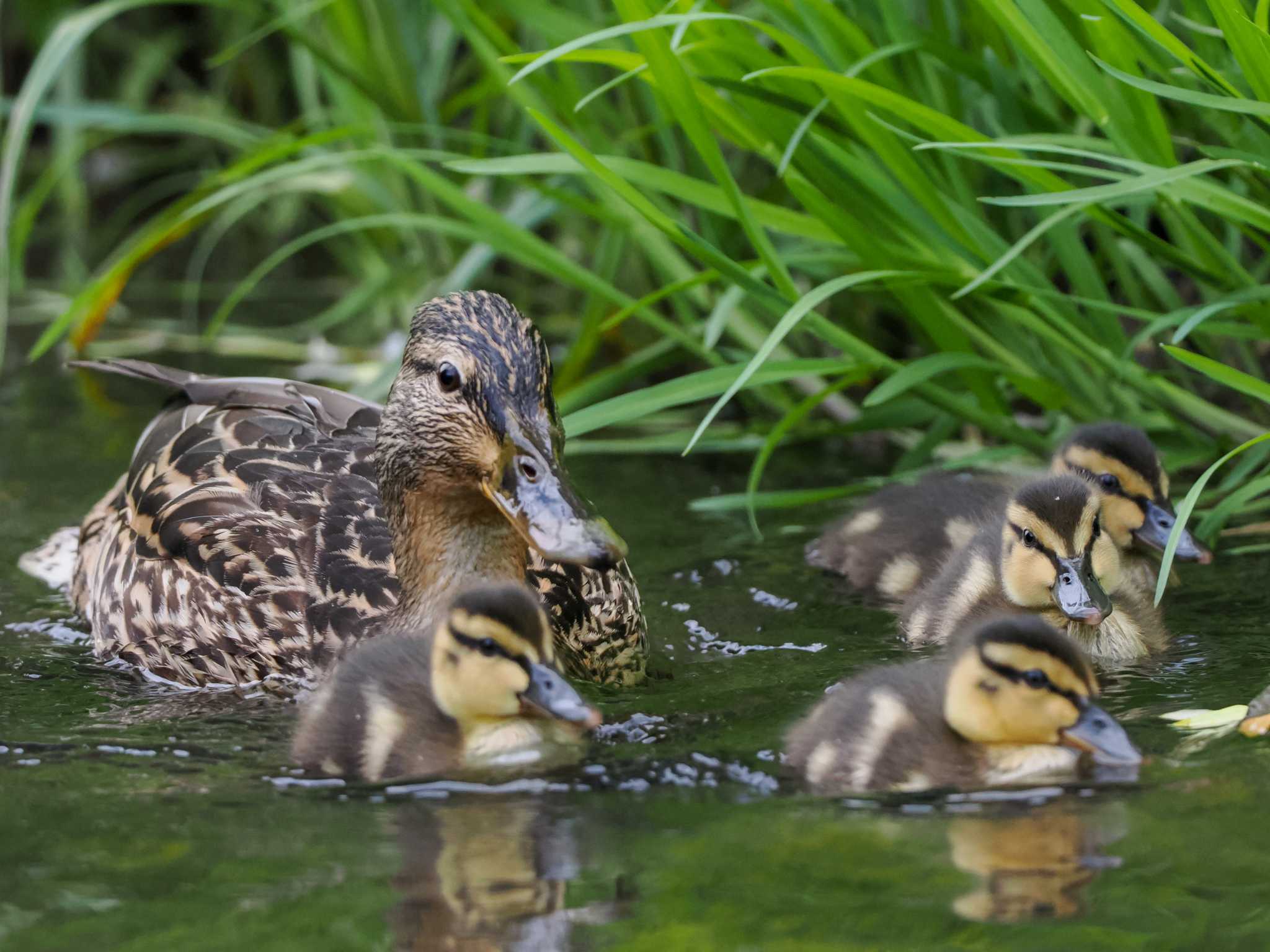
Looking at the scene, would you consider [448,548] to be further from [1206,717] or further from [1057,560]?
[1206,717]

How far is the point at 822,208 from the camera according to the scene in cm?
369

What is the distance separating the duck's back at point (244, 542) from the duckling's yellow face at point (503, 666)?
1.82 ft

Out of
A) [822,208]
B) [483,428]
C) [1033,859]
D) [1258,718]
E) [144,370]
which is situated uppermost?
[822,208]

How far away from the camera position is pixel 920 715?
2.73m

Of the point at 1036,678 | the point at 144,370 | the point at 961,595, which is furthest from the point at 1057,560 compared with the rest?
the point at 144,370

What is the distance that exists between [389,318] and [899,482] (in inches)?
96.7

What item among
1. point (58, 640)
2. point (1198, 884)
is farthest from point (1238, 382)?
point (58, 640)

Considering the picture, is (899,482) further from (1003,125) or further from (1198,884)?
(1198,884)

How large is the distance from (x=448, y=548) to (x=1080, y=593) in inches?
42.8

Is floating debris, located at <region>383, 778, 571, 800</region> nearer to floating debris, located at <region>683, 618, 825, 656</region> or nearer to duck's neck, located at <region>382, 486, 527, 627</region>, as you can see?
duck's neck, located at <region>382, 486, 527, 627</region>

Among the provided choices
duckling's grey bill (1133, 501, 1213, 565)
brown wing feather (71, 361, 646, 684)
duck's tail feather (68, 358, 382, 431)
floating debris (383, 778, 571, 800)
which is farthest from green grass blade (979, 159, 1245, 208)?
duck's tail feather (68, 358, 382, 431)

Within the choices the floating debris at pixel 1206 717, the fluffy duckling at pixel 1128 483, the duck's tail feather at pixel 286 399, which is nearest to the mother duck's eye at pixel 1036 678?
the floating debris at pixel 1206 717

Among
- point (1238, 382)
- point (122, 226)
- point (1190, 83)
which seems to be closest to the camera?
point (1238, 382)

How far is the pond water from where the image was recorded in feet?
7.31
